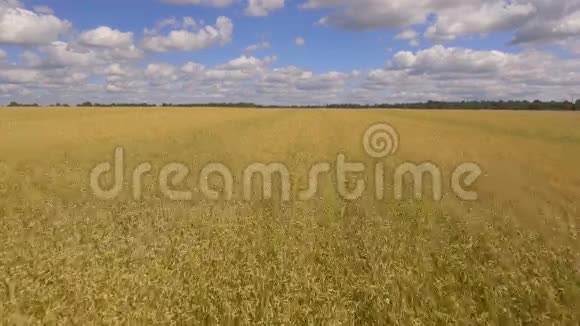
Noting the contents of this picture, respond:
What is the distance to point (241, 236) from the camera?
18.3ft

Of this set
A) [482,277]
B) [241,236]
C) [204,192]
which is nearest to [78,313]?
[241,236]

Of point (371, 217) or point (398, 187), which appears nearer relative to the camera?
point (371, 217)

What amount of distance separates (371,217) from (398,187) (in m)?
2.88

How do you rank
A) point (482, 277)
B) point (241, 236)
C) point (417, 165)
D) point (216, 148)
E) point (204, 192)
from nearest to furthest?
1. point (482, 277)
2. point (241, 236)
3. point (204, 192)
4. point (417, 165)
5. point (216, 148)

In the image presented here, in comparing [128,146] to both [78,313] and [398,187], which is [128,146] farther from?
[78,313]

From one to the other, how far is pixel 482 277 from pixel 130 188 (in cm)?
649

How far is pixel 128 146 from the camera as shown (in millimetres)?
16844

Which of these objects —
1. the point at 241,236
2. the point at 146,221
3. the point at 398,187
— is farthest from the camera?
the point at 398,187
